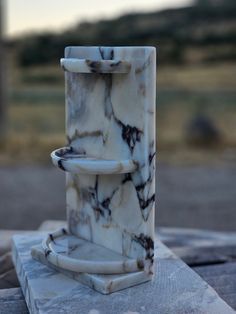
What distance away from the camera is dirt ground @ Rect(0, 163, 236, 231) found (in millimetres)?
6180

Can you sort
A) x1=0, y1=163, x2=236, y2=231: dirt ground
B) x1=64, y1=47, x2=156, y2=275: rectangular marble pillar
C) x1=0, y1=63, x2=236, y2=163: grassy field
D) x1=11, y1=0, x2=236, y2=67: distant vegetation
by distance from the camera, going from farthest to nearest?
x1=11, y1=0, x2=236, y2=67: distant vegetation, x1=0, y1=63, x2=236, y2=163: grassy field, x1=0, y1=163, x2=236, y2=231: dirt ground, x1=64, y1=47, x2=156, y2=275: rectangular marble pillar

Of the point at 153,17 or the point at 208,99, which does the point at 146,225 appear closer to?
the point at 208,99

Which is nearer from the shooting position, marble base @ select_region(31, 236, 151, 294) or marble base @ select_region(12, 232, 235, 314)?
marble base @ select_region(12, 232, 235, 314)

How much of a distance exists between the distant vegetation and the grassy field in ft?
6.43

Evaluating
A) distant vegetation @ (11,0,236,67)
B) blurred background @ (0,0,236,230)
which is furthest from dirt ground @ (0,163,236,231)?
distant vegetation @ (11,0,236,67)

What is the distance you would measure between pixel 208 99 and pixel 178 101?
1.31 m

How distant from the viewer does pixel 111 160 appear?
2.63 metres

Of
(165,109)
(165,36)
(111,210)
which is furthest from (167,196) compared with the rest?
(165,36)

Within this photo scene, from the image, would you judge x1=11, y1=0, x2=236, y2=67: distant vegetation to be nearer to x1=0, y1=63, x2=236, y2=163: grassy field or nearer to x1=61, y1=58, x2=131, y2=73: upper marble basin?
x1=0, y1=63, x2=236, y2=163: grassy field

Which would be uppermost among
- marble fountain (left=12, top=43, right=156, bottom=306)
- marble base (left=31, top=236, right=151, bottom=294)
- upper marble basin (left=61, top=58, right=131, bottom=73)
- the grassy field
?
upper marble basin (left=61, top=58, right=131, bottom=73)

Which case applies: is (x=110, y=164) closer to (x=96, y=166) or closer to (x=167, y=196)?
(x=96, y=166)

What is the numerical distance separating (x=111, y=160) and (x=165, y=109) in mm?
14219

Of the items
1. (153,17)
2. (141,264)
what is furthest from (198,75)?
(141,264)

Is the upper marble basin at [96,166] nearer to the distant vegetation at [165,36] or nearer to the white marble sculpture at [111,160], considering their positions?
the white marble sculpture at [111,160]
